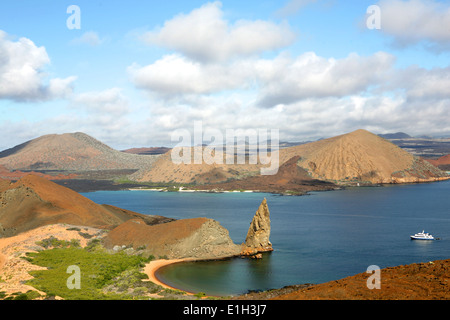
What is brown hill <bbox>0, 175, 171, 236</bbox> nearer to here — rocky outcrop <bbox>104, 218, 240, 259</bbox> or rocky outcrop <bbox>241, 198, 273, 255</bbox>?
rocky outcrop <bbox>104, 218, 240, 259</bbox>

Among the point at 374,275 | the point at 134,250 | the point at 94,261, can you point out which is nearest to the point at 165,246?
the point at 134,250

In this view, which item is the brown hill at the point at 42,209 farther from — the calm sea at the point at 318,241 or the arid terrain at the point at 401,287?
the arid terrain at the point at 401,287

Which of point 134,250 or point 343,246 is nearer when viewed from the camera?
point 134,250

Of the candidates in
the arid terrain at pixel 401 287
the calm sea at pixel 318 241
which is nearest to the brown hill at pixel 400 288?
the arid terrain at pixel 401 287

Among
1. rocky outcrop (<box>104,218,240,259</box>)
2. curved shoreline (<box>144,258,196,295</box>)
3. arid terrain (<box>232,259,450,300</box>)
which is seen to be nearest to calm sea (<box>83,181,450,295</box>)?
curved shoreline (<box>144,258,196,295</box>)

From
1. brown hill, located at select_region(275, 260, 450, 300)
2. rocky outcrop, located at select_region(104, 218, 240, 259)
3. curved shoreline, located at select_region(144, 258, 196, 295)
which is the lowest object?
curved shoreline, located at select_region(144, 258, 196, 295)
